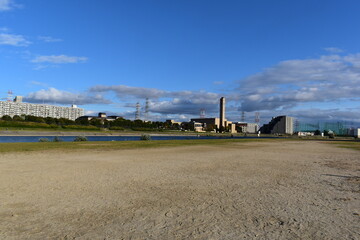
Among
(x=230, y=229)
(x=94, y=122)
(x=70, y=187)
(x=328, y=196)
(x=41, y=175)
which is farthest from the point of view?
(x=94, y=122)

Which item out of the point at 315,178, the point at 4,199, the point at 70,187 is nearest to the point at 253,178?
the point at 315,178

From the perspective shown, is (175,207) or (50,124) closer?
(175,207)

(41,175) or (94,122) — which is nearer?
(41,175)

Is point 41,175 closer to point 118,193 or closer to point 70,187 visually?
point 70,187

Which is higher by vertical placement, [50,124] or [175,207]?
[50,124]

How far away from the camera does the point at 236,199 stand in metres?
7.48

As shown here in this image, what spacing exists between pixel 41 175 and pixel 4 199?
3.78 meters

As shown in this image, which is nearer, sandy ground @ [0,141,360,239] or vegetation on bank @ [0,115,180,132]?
sandy ground @ [0,141,360,239]

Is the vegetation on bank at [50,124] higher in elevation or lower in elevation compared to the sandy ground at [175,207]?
higher

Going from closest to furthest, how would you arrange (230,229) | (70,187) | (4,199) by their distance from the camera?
(230,229)
(4,199)
(70,187)

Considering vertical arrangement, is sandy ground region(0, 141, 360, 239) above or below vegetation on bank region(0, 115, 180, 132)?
below

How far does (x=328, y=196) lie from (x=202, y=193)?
151 inches

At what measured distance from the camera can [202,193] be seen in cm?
820

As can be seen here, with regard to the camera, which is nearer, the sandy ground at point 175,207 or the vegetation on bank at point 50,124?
the sandy ground at point 175,207
